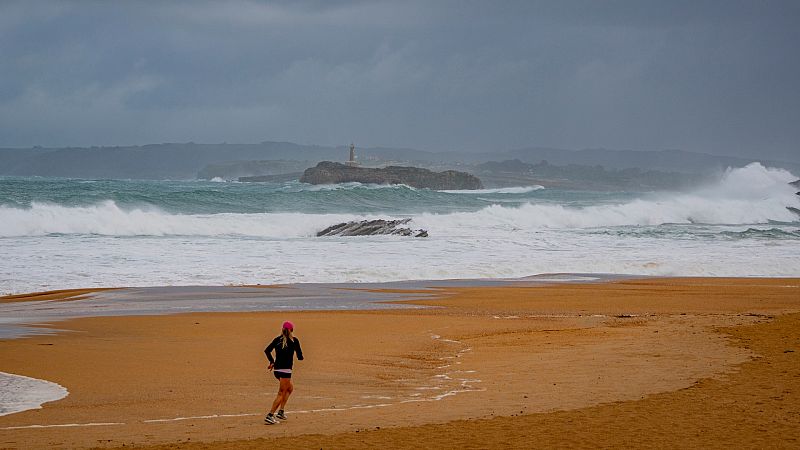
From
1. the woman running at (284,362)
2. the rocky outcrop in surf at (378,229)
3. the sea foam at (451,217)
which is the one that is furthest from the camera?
the sea foam at (451,217)

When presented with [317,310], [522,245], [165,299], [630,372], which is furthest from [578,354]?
[522,245]

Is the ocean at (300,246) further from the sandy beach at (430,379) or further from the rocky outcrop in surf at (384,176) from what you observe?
the rocky outcrop in surf at (384,176)

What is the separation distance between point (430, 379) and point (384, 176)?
9623 cm

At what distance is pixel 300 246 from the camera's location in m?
32.7

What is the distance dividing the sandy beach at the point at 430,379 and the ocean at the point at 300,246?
807 cm

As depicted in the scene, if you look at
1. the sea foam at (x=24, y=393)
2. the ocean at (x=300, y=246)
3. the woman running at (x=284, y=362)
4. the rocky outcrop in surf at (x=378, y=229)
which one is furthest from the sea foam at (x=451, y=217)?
the woman running at (x=284, y=362)

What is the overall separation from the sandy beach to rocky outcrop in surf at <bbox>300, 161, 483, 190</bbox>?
291 feet

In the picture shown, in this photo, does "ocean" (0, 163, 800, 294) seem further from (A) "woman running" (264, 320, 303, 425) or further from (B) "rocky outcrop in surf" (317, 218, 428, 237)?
(A) "woman running" (264, 320, 303, 425)

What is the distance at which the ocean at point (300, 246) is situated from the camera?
2473 centimetres

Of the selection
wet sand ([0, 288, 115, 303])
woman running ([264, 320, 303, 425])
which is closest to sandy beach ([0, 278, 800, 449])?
woman running ([264, 320, 303, 425])

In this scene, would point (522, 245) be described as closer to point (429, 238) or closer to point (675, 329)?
point (429, 238)

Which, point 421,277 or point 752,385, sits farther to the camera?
point 421,277

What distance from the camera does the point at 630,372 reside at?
11.0m

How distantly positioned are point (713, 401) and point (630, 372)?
6.47 feet
